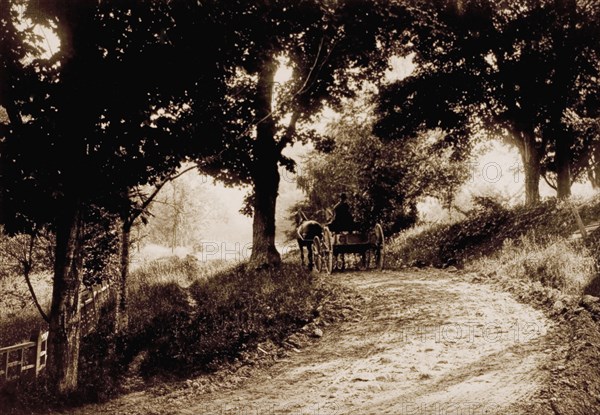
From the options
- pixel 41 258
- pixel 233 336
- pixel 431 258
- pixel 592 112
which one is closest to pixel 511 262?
pixel 431 258

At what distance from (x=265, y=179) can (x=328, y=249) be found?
3.62 meters

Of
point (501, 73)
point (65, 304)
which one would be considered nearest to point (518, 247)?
point (501, 73)

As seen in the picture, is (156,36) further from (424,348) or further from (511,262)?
(511,262)

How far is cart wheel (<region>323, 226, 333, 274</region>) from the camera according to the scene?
1331 centimetres

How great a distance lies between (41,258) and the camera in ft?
36.8

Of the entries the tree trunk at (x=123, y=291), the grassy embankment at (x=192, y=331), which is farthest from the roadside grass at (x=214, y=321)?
the tree trunk at (x=123, y=291)

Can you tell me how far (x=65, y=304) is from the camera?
20.9ft

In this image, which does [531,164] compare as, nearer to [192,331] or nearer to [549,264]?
[549,264]

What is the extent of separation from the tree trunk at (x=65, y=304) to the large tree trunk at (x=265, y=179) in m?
8.80

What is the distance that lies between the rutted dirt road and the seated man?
5259 millimetres

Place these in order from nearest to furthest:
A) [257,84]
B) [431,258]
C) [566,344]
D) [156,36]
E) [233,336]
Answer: [566,344]
[156,36]
[233,336]
[257,84]
[431,258]

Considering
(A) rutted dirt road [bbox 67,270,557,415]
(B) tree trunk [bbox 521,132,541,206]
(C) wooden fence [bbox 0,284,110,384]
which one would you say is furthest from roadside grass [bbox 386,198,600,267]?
(C) wooden fence [bbox 0,284,110,384]

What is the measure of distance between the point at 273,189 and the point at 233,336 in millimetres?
8384

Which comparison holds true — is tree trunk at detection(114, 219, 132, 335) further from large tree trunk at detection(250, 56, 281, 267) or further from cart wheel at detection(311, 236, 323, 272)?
cart wheel at detection(311, 236, 323, 272)
